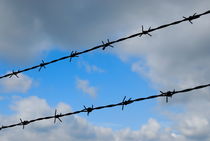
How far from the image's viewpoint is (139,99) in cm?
681

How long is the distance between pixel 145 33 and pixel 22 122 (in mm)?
3318

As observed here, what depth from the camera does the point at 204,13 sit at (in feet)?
20.1

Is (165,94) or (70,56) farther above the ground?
(70,56)

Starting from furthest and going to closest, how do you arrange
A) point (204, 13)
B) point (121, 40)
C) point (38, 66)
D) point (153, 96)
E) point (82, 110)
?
point (38, 66), point (82, 110), point (121, 40), point (153, 96), point (204, 13)

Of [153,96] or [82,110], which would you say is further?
[82,110]

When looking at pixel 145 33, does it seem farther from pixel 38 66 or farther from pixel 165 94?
pixel 38 66

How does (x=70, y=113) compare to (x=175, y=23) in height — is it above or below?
below

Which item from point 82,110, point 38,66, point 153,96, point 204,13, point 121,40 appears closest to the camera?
point 204,13

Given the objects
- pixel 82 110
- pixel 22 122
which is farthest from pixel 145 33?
pixel 22 122

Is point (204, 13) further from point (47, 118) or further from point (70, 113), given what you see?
point (47, 118)

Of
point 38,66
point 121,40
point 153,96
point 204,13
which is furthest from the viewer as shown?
point 38,66

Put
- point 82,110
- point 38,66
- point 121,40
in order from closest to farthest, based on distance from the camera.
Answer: point 121,40 → point 82,110 → point 38,66

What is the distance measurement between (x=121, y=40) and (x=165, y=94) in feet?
4.15

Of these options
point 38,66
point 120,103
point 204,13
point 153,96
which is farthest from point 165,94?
point 38,66
